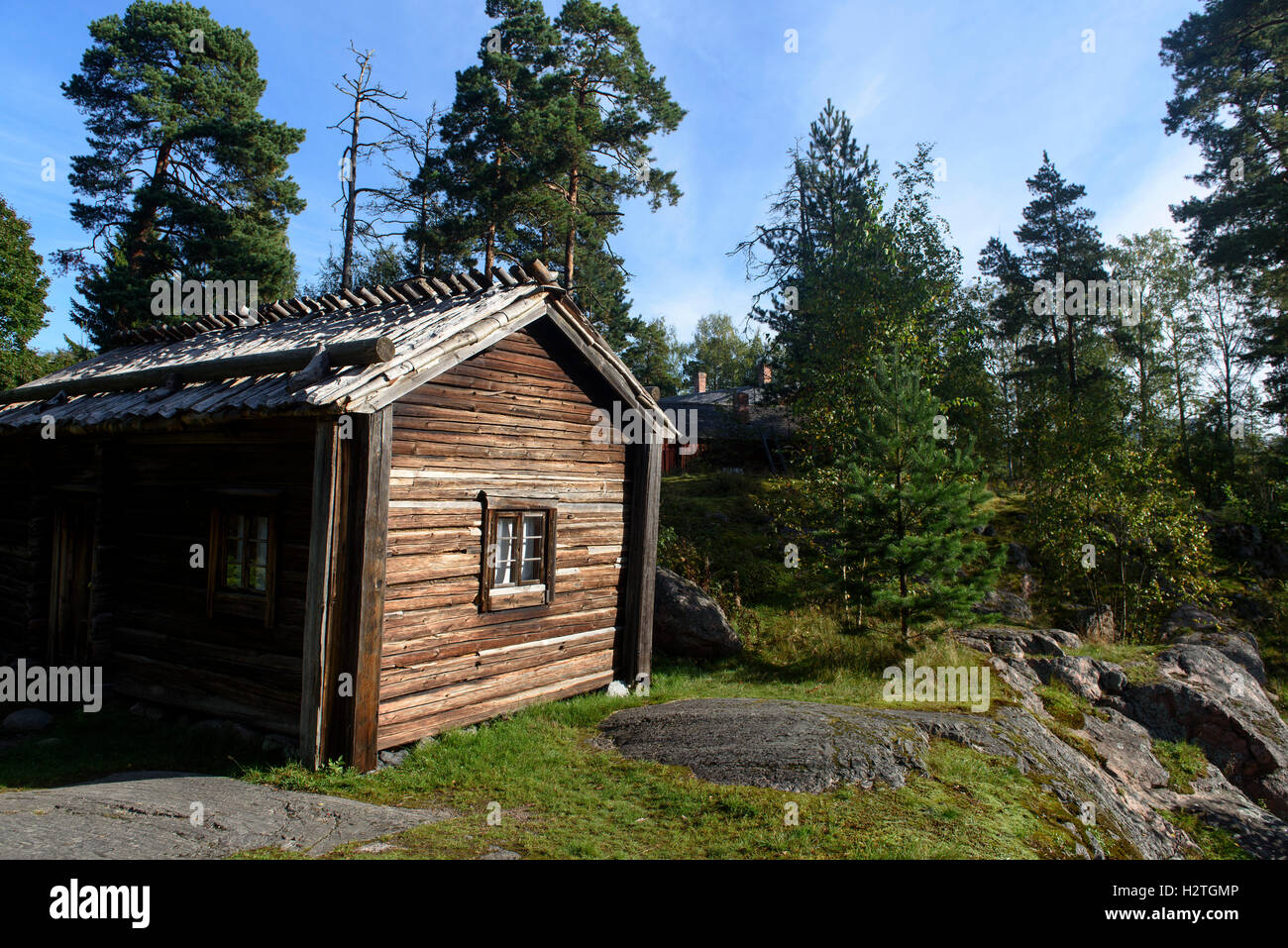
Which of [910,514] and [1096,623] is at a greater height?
[910,514]

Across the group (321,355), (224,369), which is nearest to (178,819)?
(321,355)

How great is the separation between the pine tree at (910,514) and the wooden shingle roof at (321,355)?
4260 mm

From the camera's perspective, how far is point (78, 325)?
21953 millimetres

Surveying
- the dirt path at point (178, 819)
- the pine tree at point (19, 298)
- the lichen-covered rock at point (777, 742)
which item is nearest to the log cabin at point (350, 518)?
the dirt path at point (178, 819)

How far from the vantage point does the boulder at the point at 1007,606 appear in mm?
16516

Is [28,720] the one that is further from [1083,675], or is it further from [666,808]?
[1083,675]

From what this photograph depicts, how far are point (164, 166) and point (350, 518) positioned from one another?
21392mm

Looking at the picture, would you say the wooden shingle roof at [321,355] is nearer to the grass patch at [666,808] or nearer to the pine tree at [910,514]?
the grass patch at [666,808]

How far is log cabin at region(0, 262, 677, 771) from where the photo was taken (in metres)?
7.06

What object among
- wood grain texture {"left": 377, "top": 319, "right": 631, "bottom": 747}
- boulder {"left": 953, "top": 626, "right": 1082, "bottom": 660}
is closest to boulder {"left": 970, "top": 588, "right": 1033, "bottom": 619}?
boulder {"left": 953, "top": 626, "right": 1082, "bottom": 660}

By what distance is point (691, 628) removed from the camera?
13359mm
